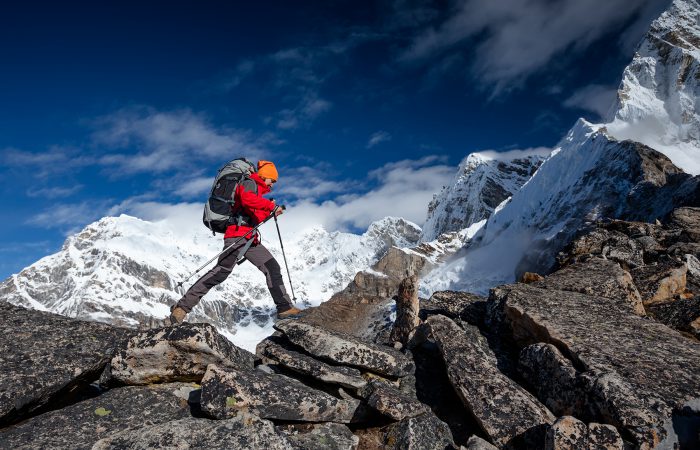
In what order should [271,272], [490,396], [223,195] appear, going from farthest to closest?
[271,272] < [223,195] < [490,396]

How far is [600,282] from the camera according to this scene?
9828 mm

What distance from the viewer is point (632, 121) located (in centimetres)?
17762

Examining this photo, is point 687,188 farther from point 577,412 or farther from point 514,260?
point 514,260

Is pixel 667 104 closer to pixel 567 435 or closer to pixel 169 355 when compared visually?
pixel 567 435

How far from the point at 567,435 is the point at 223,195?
27.2ft

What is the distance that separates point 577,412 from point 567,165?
18010 centimetres

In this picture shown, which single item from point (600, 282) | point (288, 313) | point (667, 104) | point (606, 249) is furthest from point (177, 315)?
point (667, 104)

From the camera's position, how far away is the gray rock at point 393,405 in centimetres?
636

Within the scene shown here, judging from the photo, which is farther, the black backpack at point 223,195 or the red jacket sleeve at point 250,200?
the black backpack at point 223,195

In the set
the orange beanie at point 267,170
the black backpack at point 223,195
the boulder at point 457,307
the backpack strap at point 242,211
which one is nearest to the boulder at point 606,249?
the boulder at point 457,307

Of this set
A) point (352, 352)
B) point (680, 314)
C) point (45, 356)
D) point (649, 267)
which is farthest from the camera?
point (649, 267)

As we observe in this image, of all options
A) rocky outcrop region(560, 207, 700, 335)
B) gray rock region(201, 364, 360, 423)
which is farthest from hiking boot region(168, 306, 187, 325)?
rocky outcrop region(560, 207, 700, 335)

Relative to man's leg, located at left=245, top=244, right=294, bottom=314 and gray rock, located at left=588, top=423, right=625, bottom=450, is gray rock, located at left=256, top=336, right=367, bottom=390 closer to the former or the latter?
man's leg, located at left=245, top=244, right=294, bottom=314

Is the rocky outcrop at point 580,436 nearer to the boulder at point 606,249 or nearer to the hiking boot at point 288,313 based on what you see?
the hiking boot at point 288,313
